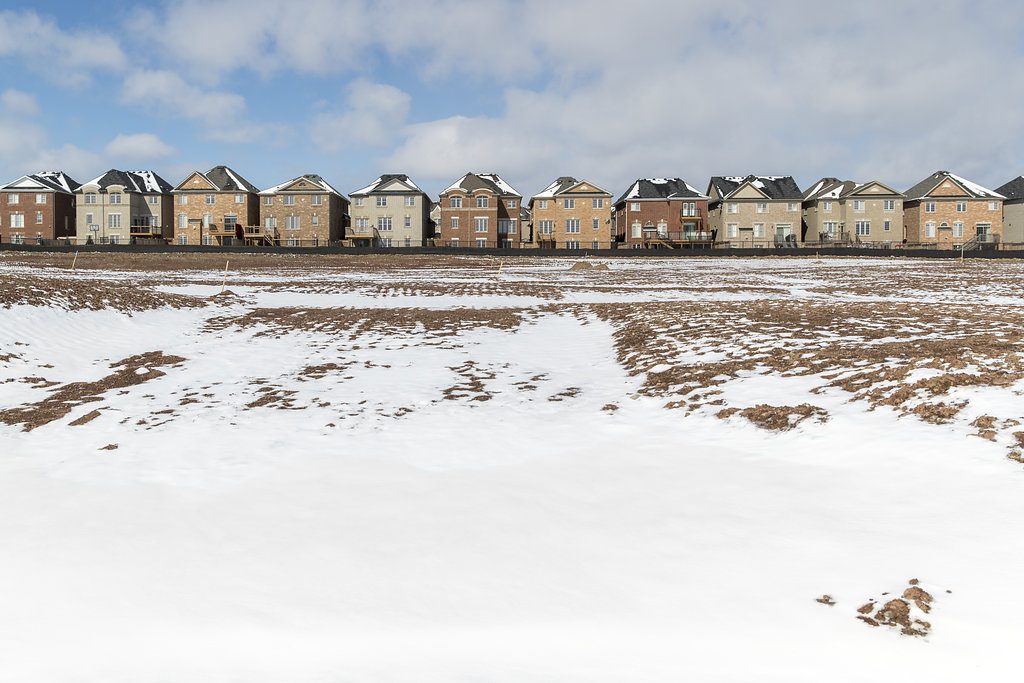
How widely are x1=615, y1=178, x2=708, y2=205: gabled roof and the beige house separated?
16640 mm

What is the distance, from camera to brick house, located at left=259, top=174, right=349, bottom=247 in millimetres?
93562

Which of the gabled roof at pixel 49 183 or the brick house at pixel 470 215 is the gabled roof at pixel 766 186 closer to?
the brick house at pixel 470 215

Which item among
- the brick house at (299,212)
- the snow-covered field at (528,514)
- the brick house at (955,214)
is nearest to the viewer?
the snow-covered field at (528,514)

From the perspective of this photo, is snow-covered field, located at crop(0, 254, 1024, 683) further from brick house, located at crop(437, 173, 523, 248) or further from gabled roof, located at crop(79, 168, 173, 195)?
gabled roof, located at crop(79, 168, 173, 195)

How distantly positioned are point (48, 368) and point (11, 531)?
9.97m

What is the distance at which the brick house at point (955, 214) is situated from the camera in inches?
3590

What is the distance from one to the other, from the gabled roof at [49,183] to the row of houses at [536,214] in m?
0.31

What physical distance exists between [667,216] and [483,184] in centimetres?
2597

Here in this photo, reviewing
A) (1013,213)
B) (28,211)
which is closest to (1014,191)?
(1013,213)

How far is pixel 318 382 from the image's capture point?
13.9 m

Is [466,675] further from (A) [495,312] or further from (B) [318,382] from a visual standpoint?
(A) [495,312]

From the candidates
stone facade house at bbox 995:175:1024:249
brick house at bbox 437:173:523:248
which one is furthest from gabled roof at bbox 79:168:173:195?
stone facade house at bbox 995:175:1024:249

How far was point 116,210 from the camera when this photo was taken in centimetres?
9581

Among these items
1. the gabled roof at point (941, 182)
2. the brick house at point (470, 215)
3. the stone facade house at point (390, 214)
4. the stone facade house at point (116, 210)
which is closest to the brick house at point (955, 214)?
the gabled roof at point (941, 182)
